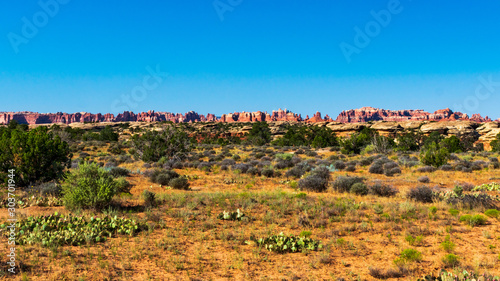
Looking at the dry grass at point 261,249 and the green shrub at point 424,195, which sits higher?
the green shrub at point 424,195

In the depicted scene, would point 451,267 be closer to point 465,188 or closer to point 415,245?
point 415,245

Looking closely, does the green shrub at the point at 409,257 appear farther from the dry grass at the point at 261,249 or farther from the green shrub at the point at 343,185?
the green shrub at the point at 343,185

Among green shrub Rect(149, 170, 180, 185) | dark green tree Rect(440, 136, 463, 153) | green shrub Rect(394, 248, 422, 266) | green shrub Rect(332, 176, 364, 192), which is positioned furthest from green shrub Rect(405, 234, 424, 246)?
dark green tree Rect(440, 136, 463, 153)

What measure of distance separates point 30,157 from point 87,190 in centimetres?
491

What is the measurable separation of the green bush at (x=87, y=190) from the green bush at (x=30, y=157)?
359 centimetres

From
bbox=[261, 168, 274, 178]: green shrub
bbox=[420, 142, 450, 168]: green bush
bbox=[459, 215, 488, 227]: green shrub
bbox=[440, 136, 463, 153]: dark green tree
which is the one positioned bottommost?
bbox=[459, 215, 488, 227]: green shrub

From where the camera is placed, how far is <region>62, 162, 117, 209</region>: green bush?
9.11 meters

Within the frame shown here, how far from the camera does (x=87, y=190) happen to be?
9328 mm

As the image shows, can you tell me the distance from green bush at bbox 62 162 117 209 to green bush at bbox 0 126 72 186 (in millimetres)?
3593

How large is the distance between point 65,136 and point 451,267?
49332 mm

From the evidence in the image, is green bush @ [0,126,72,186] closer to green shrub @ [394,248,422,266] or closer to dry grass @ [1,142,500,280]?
dry grass @ [1,142,500,280]

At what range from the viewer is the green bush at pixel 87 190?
29.9ft

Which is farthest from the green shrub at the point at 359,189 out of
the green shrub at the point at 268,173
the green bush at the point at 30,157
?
the green bush at the point at 30,157

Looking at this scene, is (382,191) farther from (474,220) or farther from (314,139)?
(314,139)
